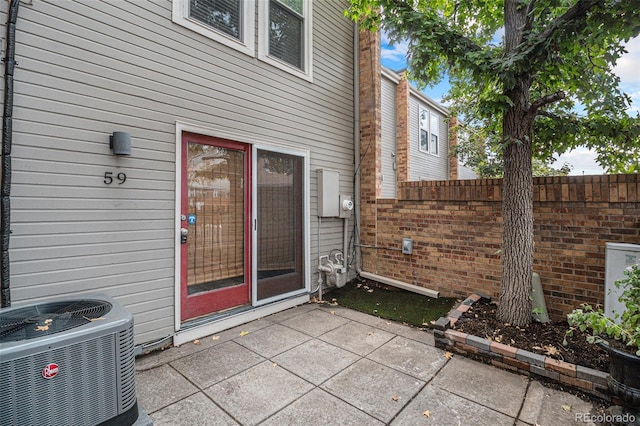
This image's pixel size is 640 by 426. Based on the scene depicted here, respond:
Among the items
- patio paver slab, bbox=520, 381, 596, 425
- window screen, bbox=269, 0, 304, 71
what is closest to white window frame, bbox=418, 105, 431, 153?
window screen, bbox=269, 0, 304, 71

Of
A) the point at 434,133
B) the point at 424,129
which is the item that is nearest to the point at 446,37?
the point at 424,129

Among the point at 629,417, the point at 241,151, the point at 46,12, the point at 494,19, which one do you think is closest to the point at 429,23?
the point at 494,19

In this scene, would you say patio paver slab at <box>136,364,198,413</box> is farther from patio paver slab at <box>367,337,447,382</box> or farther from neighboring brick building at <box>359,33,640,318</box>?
neighboring brick building at <box>359,33,640,318</box>

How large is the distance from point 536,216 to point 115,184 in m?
4.49

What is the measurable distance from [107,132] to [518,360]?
13.2 feet

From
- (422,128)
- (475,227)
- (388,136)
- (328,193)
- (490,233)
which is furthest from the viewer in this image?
(422,128)

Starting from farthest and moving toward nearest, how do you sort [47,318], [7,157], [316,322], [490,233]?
[490,233] → [316,322] → [7,157] → [47,318]

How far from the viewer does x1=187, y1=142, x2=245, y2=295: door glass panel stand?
3342 millimetres

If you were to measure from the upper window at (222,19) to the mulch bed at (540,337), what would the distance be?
4019 mm

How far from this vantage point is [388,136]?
30.7ft

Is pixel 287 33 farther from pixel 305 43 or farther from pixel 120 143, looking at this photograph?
pixel 120 143

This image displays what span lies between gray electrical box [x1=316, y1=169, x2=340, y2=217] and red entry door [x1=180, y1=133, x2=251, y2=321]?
1264mm

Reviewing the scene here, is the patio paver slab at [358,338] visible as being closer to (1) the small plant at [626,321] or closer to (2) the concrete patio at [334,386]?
(2) the concrete patio at [334,386]

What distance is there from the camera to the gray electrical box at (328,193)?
15.5 ft
